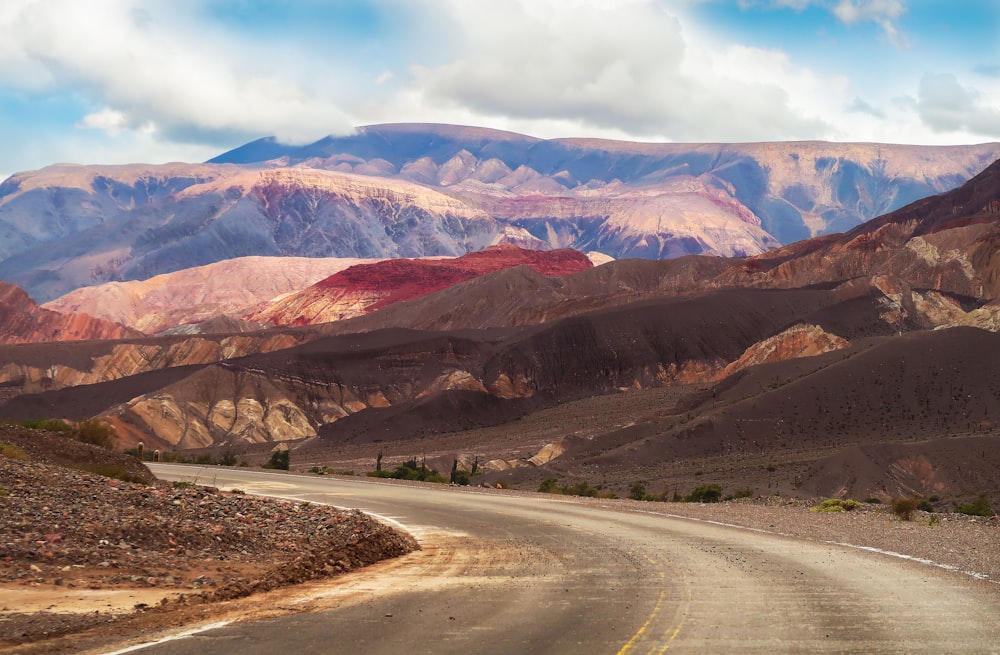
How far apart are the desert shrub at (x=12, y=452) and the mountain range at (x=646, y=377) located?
39533 millimetres

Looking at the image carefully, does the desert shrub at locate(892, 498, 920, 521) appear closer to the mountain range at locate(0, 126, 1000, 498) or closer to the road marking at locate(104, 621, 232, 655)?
the road marking at locate(104, 621, 232, 655)

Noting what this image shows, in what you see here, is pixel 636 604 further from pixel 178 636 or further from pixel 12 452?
pixel 12 452

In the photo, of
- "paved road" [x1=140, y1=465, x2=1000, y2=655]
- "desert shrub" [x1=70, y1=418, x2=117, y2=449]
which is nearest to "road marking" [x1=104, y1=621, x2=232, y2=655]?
"paved road" [x1=140, y1=465, x2=1000, y2=655]

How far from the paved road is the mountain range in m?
40.6

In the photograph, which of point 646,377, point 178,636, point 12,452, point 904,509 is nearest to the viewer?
point 178,636

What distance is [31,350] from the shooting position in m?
152

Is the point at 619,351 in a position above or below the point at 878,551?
above

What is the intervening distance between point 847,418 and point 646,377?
4612 cm

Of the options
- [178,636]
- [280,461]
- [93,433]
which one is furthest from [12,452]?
[280,461]

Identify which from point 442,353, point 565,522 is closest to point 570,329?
point 442,353

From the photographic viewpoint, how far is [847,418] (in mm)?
76875

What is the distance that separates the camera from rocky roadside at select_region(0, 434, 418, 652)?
41.5ft

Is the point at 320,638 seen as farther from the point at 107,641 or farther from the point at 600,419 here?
the point at 600,419

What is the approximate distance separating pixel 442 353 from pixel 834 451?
70.7 metres
